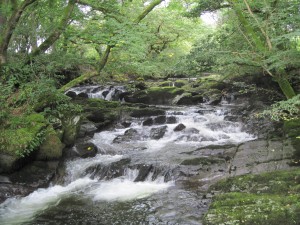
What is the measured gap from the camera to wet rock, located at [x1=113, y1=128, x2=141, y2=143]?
12377 mm

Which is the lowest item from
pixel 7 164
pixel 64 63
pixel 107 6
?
pixel 7 164

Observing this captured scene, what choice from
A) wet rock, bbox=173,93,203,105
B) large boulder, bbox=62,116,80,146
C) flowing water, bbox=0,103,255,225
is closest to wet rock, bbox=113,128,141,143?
flowing water, bbox=0,103,255,225

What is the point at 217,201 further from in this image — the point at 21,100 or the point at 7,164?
the point at 21,100

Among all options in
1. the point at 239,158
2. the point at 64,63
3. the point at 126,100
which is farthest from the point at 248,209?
the point at 126,100

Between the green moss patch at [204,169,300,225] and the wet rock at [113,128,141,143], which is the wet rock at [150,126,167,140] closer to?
the wet rock at [113,128,141,143]

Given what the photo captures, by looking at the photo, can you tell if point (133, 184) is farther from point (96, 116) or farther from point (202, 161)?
point (96, 116)

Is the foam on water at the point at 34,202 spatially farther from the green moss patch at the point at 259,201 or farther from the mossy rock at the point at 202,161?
the green moss patch at the point at 259,201

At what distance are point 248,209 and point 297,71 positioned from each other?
344 inches

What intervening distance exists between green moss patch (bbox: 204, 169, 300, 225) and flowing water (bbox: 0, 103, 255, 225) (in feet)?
2.75

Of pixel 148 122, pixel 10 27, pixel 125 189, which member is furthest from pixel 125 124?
pixel 10 27

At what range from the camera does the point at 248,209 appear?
4.95 meters

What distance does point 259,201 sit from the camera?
5191mm

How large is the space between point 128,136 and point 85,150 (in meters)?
2.54

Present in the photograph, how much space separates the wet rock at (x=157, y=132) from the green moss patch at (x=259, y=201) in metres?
6.13
